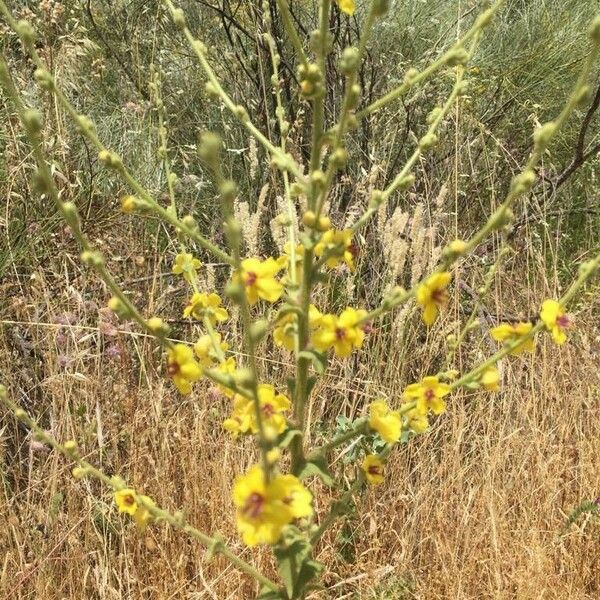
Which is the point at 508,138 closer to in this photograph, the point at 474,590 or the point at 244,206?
the point at 244,206

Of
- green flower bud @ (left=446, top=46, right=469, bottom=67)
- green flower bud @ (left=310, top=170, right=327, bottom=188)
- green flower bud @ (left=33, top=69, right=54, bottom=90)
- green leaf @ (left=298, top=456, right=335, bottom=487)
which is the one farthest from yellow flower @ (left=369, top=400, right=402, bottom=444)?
green flower bud @ (left=33, top=69, right=54, bottom=90)

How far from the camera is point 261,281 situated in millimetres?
1096

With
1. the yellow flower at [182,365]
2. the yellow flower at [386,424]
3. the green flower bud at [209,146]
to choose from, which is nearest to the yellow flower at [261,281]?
the yellow flower at [182,365]

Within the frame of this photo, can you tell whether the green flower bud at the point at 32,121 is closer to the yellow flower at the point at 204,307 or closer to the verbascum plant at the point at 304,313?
the verbascum plant at the point at 304,313

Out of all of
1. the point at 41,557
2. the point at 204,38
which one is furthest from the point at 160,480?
the point at 204,38

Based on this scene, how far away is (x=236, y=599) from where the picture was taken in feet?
6.40

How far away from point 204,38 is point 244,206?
232cm

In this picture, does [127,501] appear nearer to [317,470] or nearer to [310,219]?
[317,470]

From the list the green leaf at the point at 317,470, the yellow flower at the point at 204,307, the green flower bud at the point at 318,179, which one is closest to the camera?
the green flower bud at the point at 318,179

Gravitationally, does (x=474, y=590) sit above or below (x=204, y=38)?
below

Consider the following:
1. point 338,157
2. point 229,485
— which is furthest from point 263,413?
point 229,485

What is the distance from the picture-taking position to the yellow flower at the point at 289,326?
3.87 feet

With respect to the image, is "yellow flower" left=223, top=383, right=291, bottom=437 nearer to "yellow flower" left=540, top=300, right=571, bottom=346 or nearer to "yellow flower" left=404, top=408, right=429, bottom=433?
"yellow flower" left=404, top=408, right=429, bottom=433

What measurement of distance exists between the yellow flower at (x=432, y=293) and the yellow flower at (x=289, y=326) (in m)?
0.18
